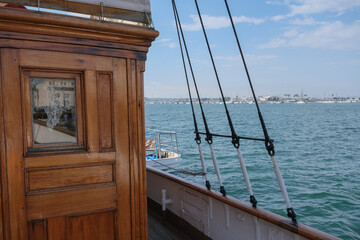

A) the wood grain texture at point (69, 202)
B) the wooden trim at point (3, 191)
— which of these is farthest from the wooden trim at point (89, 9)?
the wood grain texture at point (69, 202)

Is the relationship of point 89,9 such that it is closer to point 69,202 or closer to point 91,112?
point 91,112

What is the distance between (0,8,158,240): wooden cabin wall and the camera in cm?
165

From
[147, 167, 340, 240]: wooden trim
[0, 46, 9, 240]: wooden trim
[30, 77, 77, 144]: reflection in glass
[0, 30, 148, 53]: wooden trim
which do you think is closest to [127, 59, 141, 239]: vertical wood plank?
[0, 30, 148, 53]: wooden trim

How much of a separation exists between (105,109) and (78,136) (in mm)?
227

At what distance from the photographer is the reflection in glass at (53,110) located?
172 cm

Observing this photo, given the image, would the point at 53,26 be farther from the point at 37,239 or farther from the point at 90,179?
the point at 37,239

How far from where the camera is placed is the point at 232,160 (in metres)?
18.4

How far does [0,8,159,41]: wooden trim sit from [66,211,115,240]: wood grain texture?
112 centimetres

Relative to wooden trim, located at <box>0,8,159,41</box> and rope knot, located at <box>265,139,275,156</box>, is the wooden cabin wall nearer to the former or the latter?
wooden trim, located at <box>0,8,159,41</box>

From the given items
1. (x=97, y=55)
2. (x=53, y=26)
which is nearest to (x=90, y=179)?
(x=97, y=55)

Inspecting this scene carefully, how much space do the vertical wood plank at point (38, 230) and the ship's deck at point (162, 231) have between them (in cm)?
168

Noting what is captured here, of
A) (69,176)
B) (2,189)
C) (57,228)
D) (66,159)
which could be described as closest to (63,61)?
(66,159)

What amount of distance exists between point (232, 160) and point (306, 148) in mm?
8248

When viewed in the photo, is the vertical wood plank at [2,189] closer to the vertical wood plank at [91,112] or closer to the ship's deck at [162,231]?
the vertical wood plank at [91,112]
